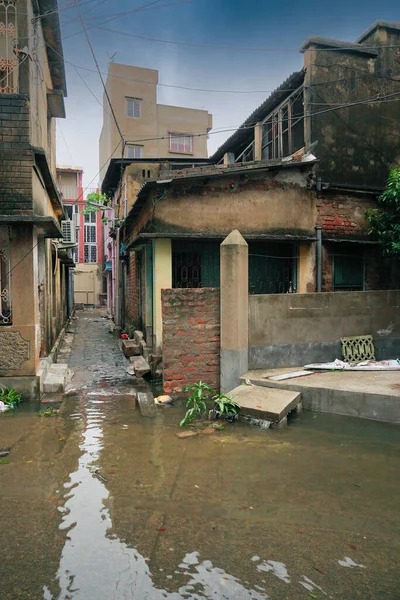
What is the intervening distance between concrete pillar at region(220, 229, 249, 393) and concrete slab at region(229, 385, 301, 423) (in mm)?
493

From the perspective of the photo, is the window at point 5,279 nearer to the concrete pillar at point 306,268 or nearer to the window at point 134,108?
the concrete pillar at point 306,268

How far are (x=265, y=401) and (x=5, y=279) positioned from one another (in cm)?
463

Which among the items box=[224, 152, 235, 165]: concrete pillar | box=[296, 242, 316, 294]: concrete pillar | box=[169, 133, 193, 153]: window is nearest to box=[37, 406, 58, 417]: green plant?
box=[296, 242, 316, 294]: concrete pillar

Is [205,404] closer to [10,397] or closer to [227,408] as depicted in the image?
[227,408]

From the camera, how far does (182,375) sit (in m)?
7.09

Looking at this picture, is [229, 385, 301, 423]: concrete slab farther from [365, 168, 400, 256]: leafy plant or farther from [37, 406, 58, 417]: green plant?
[365, 168, 400, 256]: leafy plant

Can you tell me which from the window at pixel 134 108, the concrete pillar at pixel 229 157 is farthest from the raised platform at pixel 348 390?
the window at pixel 134 108

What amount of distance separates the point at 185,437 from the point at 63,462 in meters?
1.53

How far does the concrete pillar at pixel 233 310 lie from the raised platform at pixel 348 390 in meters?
0.31

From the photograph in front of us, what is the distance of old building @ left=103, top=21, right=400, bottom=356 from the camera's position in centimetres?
884

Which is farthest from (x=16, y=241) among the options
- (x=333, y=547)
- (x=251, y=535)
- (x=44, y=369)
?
(x=333, y=547)

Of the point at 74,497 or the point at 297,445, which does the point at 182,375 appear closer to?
the point at 297,445

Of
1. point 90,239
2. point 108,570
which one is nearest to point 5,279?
point 108,570

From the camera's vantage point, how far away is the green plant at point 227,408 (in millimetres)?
5980
